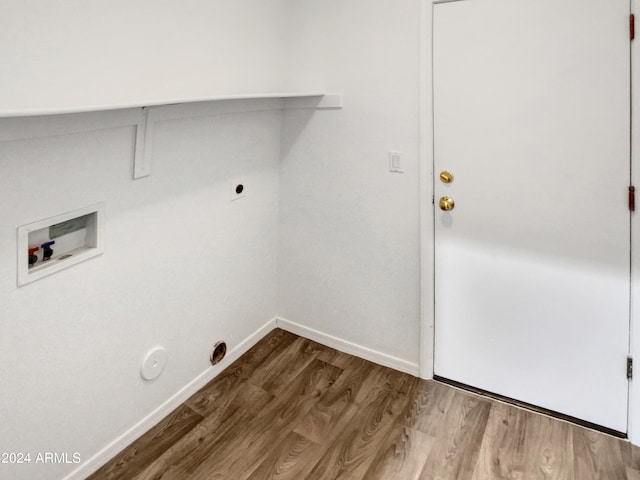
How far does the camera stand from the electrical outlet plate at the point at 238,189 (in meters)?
2.20

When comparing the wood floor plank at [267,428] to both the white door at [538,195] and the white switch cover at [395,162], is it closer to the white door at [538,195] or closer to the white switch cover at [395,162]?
the white door at [538,195]

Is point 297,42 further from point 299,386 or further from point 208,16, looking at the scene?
point 299,386

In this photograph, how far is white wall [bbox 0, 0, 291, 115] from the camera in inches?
50.9

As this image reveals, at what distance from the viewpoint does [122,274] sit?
169cm

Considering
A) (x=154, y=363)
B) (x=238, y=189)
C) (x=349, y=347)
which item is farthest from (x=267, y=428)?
(x=238, y=189)

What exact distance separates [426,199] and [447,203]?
4.0 inches

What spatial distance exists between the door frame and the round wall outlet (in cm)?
122

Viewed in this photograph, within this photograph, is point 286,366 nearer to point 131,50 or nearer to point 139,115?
Answer: point 139,115

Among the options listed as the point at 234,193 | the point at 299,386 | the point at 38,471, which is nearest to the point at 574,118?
the point at 234,193

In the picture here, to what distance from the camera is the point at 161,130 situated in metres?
1.76

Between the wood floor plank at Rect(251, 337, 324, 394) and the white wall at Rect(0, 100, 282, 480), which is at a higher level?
the white wall at Rect(0, 100, 282, 480)

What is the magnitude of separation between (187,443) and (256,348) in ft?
2.43

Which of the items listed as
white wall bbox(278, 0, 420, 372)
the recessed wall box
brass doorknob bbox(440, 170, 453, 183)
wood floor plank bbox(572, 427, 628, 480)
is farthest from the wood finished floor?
brass doorknob bbox(440, 170, 453, 183)

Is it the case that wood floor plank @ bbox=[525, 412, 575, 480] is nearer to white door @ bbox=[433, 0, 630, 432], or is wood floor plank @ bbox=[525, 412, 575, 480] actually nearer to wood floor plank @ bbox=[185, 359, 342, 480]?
white door @ bbox=[433, 0, 630, 432]
